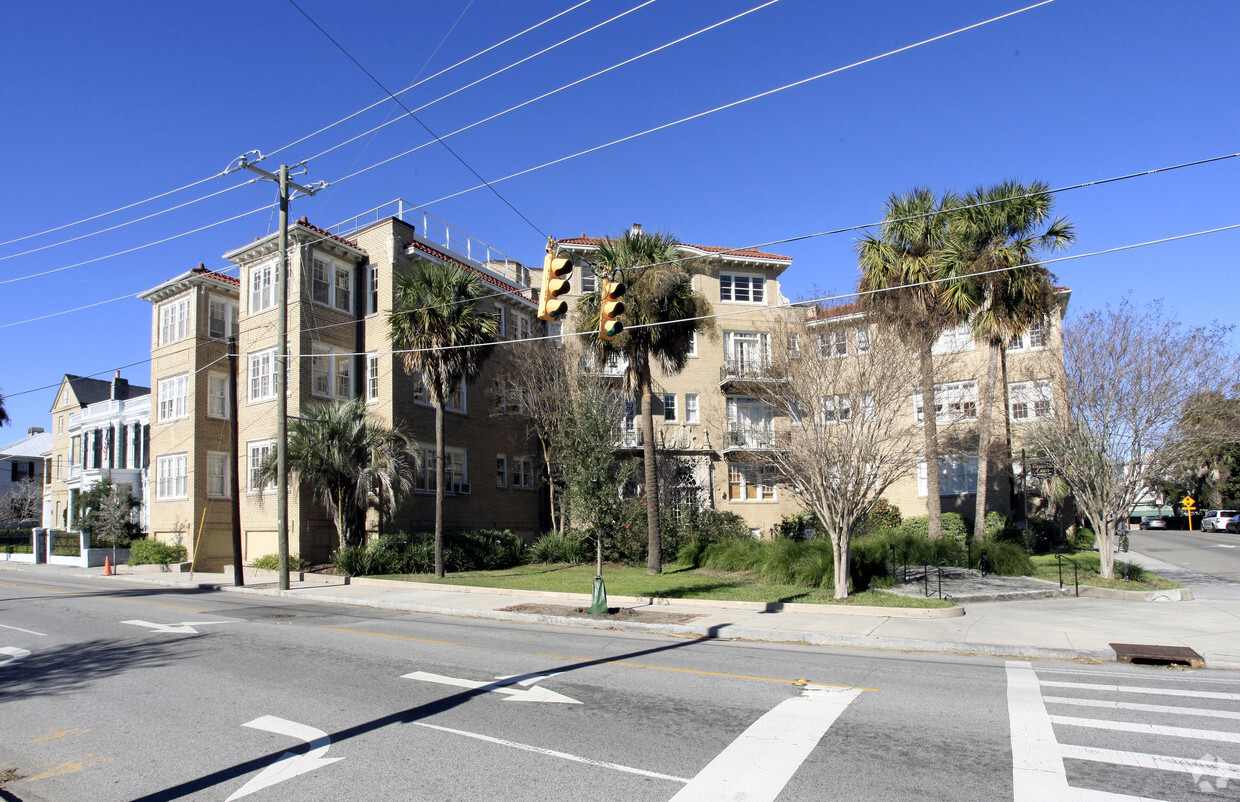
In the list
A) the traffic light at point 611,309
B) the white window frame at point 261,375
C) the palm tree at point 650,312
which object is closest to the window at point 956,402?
the palm tree at point 650,312

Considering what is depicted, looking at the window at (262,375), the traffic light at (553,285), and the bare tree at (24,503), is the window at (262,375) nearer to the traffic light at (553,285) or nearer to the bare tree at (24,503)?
the traffic light at (553,285)

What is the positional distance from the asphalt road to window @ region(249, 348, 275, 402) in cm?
1599

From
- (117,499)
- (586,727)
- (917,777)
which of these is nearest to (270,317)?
(117,499)

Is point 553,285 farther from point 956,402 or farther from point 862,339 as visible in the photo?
point 956,402

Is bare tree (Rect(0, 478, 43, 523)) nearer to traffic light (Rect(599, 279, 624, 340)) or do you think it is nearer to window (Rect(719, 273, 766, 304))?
window (Rect(719, 273, 766, 304))

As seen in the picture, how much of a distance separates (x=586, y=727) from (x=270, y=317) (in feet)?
81.0

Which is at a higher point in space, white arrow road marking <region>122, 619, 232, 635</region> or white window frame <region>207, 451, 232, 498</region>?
white window frame <region>207, 451, 232, 498</region>

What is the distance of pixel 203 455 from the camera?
29.0m

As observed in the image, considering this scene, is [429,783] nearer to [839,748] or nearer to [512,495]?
[839,748]

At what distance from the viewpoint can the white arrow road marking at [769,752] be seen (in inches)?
211

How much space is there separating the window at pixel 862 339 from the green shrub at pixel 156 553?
81.8ft

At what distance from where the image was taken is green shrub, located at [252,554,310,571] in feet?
80.3

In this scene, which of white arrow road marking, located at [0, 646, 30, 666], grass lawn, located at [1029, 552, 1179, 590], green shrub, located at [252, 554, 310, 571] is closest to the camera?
white arrow road marking, located at [0, 646, 30, 666]

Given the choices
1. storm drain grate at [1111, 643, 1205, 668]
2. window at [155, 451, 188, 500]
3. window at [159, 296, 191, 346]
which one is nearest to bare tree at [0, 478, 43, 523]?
window at [155, 451, 188, 500]
